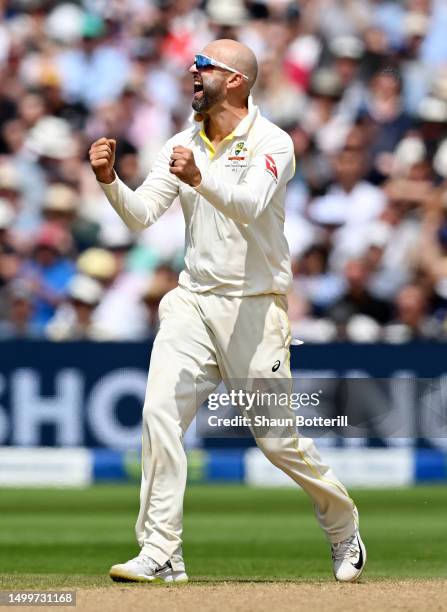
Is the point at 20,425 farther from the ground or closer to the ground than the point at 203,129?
closer to the ground

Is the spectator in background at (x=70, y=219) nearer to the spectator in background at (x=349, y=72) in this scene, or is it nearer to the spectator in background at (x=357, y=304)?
the spectator in background at (x=357, y=304)

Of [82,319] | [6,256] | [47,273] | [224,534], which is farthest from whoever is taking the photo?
[6,256]

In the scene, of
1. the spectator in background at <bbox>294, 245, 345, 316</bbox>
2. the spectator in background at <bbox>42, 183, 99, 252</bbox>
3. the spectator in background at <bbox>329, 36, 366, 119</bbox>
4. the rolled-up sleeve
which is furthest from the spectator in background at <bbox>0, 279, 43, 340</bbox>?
the rolled-up sleeve

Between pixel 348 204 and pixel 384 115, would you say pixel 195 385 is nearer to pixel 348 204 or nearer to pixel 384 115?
pixel 348 204

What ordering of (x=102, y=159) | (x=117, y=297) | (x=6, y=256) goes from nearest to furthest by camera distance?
(x=102, y=159) → (x=117, y=297) → (x=6, y=256)

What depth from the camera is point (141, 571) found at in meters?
5.96

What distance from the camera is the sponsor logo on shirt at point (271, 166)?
599 centimetres

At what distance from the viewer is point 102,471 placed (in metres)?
11.2

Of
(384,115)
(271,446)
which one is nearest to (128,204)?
(271,446)

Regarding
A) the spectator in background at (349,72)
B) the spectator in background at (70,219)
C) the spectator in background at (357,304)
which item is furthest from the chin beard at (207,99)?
the spectator in background at (349,72)

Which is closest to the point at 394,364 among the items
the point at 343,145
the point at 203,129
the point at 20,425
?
the point at 343,145

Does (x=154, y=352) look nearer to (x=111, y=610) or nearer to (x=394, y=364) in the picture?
(x=111, y=610)

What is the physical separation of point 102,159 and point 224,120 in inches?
22.6

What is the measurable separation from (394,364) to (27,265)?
288cm
